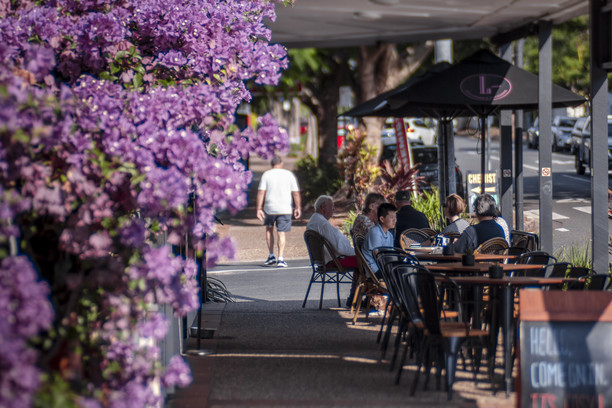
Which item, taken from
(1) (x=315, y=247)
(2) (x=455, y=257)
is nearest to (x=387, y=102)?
(1) (x=315, y=247)

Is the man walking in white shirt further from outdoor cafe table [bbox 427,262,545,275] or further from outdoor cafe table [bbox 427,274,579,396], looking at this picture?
outdoor cafe table [bbox 427,274,579,396]

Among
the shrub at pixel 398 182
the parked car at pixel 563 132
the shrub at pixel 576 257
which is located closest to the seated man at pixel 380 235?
the shrub at pixel 576 257

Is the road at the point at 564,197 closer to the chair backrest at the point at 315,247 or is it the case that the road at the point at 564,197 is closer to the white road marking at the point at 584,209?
the white road marking at the point at 584,209

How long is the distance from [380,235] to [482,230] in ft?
3.36

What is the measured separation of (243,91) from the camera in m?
6.87

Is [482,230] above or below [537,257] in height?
above

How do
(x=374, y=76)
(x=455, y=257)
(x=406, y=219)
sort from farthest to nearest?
(x=374, y=76), (x=406, y=219), (x=455, y=257)

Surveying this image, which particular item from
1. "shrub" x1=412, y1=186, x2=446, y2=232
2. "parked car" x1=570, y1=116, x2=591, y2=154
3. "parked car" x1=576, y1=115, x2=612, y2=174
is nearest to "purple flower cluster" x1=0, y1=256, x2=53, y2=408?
"shrub" x1=412, y1=186, x2=446, y2=232

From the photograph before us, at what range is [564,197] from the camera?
80.2 feet

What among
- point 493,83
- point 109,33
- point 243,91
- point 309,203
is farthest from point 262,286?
point 309,203

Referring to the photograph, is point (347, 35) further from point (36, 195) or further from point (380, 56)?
point (36, 195)

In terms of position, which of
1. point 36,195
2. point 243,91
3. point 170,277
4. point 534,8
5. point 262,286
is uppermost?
point 534,8

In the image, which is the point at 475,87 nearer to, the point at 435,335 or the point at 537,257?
the point at 537,257

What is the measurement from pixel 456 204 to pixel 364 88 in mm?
13712
